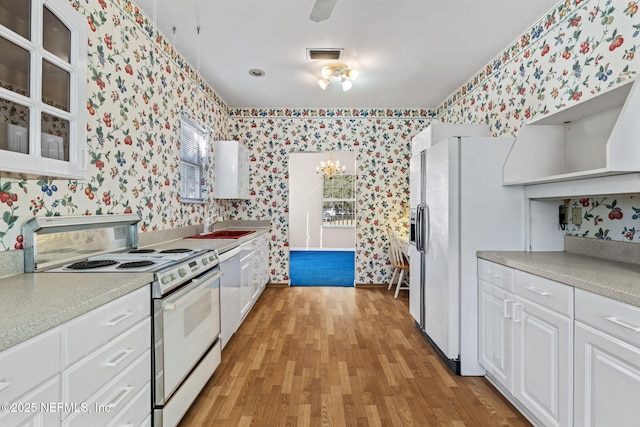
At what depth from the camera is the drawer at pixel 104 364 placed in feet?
3.58

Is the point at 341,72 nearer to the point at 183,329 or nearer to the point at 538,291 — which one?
the point at 538,291

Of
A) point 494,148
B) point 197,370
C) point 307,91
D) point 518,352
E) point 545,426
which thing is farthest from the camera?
point 307,91

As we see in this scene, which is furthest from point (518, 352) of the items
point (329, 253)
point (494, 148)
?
point (329, 253)

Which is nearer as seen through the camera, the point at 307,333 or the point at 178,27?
the point at 178,27

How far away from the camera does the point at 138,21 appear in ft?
8.11

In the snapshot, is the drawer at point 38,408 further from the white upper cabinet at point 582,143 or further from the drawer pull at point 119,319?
→ the white upper cabinet at point 582,143

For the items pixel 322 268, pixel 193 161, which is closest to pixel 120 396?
pixel 193 161

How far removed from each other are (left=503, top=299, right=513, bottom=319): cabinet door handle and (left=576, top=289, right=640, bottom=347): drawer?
0.52 metres

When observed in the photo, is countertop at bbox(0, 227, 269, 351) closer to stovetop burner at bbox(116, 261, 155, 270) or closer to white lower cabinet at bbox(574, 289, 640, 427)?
stovetop burner at bbox(116, 261, 155, 270)

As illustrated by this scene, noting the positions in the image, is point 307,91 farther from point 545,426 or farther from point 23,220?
point 545,426

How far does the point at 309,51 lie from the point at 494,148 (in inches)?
76.3

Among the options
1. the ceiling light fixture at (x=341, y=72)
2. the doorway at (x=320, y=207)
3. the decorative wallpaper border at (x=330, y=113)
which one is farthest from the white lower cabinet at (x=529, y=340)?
the doorway at (x=320, y=207)

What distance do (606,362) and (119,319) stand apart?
2.02 meters

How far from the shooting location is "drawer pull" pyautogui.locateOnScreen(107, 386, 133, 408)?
129 centimetres
